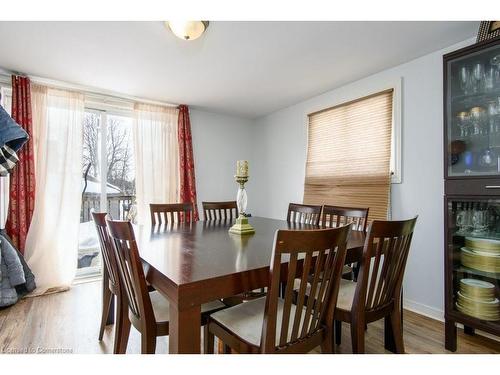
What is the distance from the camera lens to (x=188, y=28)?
176cm

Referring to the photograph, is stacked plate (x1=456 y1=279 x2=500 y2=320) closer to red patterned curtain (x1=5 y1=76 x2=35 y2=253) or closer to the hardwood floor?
the hardwood floor

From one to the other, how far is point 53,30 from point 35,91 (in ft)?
3.87

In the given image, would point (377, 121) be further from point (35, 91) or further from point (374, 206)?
point (35, 91)

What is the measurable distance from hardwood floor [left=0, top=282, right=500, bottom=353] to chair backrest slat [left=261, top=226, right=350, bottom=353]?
2.91ft

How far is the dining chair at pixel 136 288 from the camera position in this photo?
3.59ft

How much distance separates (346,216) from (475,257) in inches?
34.0

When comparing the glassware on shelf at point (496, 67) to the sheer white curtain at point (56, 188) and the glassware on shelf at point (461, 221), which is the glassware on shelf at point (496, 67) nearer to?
the glassware on shelf at point (461, 221)

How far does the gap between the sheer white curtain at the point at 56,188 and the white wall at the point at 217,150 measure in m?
1.49

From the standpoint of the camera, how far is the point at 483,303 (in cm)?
170

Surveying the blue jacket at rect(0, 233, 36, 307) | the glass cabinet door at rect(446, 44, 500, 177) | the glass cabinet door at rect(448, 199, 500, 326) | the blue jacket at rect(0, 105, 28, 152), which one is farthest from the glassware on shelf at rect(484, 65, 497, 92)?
the blue jacket at rect(0, 233, 36, 307)

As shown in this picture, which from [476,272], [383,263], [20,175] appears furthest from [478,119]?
[20,175]

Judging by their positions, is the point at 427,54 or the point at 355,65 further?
the point at 355,65

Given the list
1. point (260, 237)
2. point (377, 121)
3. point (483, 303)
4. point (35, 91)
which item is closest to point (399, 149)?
point (377, 121)

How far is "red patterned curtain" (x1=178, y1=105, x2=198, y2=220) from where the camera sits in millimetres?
3600
